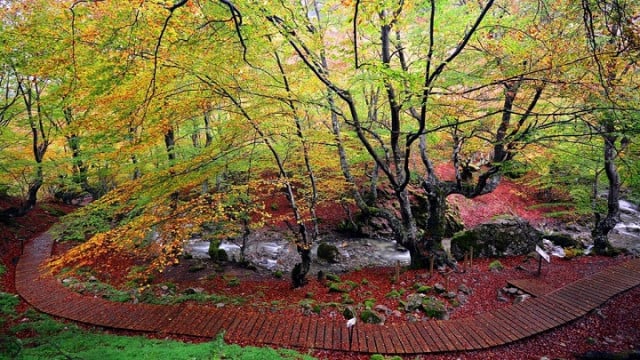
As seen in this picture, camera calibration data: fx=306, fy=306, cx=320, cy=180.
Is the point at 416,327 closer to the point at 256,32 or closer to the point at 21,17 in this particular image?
the point at 256,32

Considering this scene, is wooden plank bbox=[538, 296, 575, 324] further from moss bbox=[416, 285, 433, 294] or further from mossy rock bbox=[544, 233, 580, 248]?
mossy rock bbox=[544, 233, 580, 248]

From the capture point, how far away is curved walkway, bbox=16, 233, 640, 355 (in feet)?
17.2

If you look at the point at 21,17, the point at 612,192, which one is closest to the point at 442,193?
the point at 612,192

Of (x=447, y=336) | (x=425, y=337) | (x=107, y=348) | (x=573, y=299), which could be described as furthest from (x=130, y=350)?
(x=573, y=299)

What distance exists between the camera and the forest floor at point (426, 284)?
17.0 ft

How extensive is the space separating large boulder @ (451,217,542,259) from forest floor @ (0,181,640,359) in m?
0.35

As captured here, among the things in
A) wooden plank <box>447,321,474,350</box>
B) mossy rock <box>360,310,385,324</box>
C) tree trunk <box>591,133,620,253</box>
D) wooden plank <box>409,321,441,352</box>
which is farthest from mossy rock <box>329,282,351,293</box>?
tree trunk <box>591,133,620,253</box>

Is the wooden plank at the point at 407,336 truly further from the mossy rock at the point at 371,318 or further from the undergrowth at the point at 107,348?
the undergrowth at the point at 107,348

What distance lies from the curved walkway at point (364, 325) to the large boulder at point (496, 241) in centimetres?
269

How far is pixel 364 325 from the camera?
582 centimetres

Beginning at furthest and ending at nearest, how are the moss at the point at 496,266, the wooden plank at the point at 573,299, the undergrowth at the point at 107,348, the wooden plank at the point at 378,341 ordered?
the moss at the point at 496,266 → the wooden plank at the point at 573,299 → the wooden plank at the point at 378,341 → the undergrowth at the point at 107,348

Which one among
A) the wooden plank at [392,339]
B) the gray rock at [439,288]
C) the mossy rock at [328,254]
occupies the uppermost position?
the wooden plank at [392,339]

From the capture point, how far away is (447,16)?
6898 mm

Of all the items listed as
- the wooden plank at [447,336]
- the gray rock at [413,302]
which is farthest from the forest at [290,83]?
the wooden plank at [447,336]
